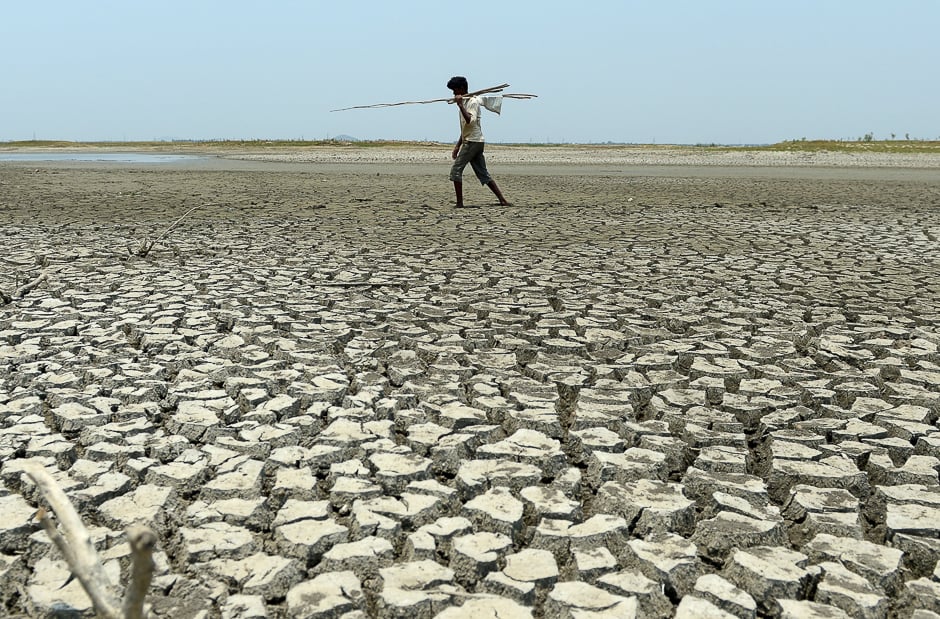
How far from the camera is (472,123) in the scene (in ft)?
26.2

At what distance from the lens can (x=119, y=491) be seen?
2.09 meters

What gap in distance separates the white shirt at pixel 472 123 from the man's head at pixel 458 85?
108 mm

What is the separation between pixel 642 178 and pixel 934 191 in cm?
521

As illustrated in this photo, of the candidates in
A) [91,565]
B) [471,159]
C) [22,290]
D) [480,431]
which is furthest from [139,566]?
[471,159]

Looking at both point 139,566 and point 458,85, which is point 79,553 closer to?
point 139,566

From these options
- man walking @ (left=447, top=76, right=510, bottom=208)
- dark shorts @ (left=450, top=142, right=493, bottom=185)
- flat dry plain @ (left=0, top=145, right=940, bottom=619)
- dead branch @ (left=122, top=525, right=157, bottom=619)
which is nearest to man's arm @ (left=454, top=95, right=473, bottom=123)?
man walking @ (left=447, top=76, right=510, bottom=208)

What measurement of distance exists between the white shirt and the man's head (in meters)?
0.11

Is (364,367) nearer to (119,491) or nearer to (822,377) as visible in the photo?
(119,491)

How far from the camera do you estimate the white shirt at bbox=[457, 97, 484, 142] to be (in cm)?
799

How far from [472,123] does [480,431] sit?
19.5 ft

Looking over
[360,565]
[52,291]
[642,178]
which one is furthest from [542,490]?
[642,178]

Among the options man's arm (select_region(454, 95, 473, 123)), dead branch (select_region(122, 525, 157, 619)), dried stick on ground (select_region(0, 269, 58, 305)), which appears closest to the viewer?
dead branch (select_region(122, 525, 157, 619))

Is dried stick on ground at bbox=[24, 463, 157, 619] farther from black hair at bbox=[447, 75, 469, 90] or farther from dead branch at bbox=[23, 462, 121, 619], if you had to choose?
black hair at bbox=[447, 75, 469, 90]

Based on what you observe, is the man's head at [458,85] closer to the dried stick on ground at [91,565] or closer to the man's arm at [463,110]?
the man's arm at [463,110]
